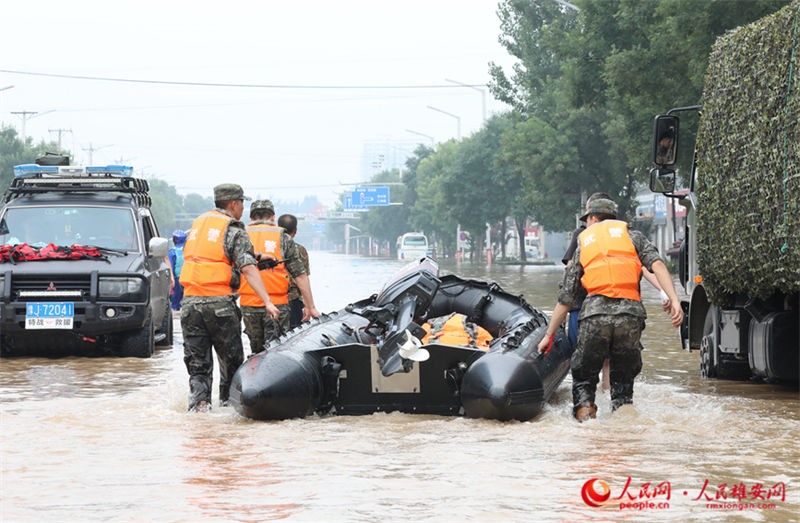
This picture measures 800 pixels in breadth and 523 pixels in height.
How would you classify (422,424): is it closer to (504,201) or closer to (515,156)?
(515,156)

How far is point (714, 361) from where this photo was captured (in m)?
12.9

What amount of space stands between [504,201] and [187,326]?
216ft

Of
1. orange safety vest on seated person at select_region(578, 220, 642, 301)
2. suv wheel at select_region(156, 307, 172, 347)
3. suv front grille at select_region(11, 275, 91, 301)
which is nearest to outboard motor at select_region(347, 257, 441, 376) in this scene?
orange safety vest on seated person at select_region(578, 220, 642, 301)

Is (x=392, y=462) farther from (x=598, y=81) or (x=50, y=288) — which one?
(x=598, y=81)

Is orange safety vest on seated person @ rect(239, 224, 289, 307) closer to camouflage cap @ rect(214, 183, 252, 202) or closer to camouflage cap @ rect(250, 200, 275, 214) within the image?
camouflage cap @ rect(250, 200, 275, 214)

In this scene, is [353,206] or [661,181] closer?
[661,181]

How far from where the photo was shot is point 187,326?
404 inches

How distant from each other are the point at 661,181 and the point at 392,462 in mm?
6065

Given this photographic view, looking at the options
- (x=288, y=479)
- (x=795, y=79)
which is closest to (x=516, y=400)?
(x=288, y=479)

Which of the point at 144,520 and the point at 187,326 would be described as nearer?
the point at 144,520

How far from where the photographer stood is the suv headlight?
1478cm

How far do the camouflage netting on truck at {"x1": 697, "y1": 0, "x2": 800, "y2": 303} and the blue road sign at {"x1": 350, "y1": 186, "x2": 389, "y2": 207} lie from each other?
97.4 metres

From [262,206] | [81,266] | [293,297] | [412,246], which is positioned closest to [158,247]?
[81,266]

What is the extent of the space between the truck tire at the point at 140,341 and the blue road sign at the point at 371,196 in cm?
9399
